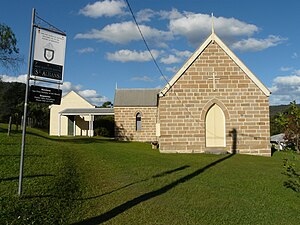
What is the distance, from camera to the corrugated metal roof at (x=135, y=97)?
38.8m

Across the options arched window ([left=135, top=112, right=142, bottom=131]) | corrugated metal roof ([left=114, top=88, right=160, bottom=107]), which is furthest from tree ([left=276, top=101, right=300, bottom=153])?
corrugated metal roof ([left=114, top=88, right=160, bottom=107])

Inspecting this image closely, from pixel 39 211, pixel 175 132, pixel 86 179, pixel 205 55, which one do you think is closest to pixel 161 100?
pixel 175 132

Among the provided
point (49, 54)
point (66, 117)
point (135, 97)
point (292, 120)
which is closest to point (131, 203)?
point (49, 54)

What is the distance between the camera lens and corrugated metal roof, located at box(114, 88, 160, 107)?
127 ft

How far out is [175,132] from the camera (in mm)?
21141

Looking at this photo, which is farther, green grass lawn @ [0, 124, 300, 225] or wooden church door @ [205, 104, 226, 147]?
wooden church door @ [205, 104, 226, 147]

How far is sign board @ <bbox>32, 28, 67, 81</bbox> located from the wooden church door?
14.3 m

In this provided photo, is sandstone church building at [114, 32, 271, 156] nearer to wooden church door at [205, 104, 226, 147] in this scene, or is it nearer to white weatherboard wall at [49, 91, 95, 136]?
wooden church door at [205, 104, 226, 147]

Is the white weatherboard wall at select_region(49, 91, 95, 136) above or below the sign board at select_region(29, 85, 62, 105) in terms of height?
above

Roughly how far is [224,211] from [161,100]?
14.0m

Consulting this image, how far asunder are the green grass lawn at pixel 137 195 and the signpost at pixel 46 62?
152 cm

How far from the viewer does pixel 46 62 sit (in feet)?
26.6

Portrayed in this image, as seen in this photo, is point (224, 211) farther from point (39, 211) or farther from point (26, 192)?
point (26, 192)

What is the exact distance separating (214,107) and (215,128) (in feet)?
4.29
